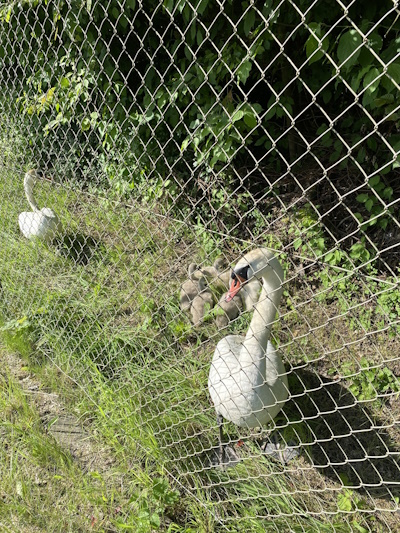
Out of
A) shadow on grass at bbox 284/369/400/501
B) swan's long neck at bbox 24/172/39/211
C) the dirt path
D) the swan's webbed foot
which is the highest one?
shadow on grass at bbox 284/369/400/501

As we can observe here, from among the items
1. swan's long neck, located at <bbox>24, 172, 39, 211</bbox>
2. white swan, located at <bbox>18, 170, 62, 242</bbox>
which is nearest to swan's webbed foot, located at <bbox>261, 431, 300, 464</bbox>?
white swan, located at <bbox>18, 170, 62, 242</bbox>

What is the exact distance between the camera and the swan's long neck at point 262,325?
7.17 ft

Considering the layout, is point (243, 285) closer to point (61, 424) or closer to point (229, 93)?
point (229, 93)

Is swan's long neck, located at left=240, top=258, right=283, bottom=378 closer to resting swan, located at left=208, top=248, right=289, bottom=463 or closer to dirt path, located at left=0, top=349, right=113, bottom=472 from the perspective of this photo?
resting swan, located at left=208, top=248, right=289, bottom=463

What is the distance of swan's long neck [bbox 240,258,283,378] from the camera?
2186 mm

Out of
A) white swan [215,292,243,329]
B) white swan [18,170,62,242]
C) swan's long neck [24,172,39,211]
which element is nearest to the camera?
white swan [215,292,243,329]

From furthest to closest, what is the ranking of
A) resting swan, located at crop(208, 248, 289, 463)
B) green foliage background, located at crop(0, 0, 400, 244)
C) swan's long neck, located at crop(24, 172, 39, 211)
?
swan's long neck, located at crop(24, 172, 39, 211)
green foliage background, located at crop(0, 0, 400, 244)
resting swan, located at crop(208, 248, 289, 463)

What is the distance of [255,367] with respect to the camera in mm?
2281

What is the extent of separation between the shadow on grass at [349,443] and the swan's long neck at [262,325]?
256 mm

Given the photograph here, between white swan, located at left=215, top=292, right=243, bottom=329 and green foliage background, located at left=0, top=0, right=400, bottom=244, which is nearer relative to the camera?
green foliage background, located at left=0, top=0, right=400, bottom=244

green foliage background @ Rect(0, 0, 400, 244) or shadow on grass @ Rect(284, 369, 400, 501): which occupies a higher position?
green foliage background @ Rect(0, 0, 400, 244)

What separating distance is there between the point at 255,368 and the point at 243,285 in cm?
43

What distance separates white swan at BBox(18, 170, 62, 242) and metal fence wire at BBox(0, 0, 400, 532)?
0.09 ft

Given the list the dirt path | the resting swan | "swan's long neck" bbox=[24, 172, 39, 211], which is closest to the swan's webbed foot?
the resting swan
